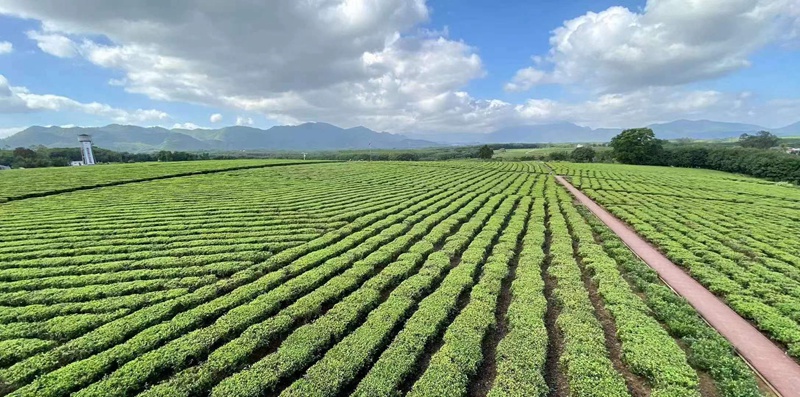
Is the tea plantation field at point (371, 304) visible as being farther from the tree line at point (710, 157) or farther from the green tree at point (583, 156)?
the green tree at point (583, 156)

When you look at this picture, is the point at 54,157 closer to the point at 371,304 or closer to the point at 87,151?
the point at 87,151

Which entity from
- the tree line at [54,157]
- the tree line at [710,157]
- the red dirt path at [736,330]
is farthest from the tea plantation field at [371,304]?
the tree line at [54,157]

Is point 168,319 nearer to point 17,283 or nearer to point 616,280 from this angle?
point 17,283

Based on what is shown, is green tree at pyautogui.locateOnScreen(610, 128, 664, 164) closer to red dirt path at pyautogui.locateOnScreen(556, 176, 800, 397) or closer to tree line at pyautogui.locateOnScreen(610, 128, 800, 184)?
tree line at pyautogui.locateOnScreen(610, 128, 800, 184)

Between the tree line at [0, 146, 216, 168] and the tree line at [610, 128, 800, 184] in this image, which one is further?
the tree line at [0, 146, 216, 168]

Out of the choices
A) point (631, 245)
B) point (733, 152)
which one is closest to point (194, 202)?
point (631, 245)

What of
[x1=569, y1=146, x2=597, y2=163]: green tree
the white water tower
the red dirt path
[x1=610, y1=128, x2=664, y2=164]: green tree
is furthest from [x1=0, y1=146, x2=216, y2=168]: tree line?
[x1=610, y1=128, x2=664, y2=164]: green tree
